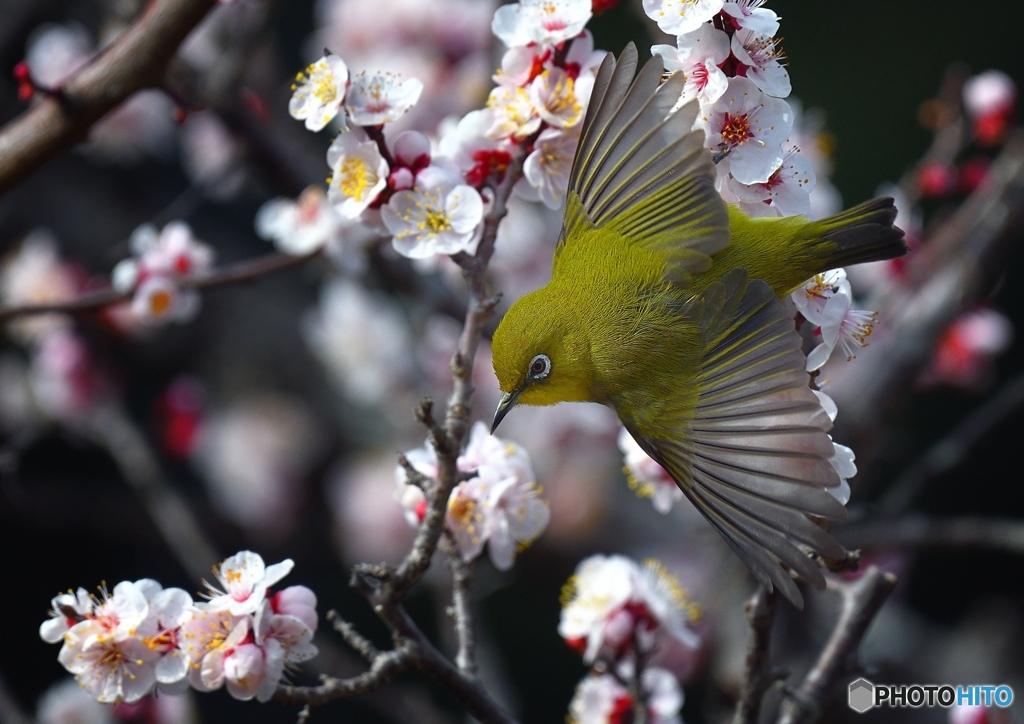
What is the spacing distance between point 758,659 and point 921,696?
1.64 ft

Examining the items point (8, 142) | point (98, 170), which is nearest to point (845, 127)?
point (98, 170)

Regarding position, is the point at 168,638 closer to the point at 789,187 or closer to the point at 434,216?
the point at 434,216

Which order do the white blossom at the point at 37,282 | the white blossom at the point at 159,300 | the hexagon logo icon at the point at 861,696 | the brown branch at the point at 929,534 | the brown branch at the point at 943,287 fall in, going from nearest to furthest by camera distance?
the hexagon logo icon at the point at 861,696, the white blossom at the point at 159,300, the brown branch at the point at 929,534, the brown branch at the point at 943,287, the white blossom at the point at 37,282

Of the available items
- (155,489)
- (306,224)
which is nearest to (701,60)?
(306,224)

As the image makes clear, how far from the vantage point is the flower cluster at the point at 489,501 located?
3.66ft

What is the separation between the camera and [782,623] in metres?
1.77

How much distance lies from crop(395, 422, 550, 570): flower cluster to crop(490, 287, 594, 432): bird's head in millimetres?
54

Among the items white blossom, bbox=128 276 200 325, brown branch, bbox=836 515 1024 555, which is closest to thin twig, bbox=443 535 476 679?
white blossom, bbox=128 276 200 325

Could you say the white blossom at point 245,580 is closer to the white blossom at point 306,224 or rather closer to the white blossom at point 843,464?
the white blossom at point 843,464

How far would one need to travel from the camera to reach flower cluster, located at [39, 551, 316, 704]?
928mm

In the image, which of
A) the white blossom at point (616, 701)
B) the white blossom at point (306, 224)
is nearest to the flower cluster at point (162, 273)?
the white blossom at point (306, 224)

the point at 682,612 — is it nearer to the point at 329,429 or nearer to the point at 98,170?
the point at 329,429

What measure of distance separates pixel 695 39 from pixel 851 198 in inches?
108

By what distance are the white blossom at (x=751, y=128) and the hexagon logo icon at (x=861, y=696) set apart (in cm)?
77
